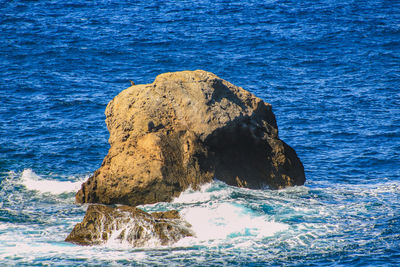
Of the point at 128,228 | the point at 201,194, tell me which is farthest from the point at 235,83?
the point at 128,228

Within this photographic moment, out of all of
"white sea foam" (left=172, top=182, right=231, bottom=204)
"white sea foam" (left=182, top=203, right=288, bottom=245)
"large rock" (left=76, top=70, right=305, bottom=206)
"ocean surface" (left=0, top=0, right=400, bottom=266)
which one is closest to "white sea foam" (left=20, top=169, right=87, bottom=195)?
"ocean surface" (left=0, top=0, right=400, bottom=266)

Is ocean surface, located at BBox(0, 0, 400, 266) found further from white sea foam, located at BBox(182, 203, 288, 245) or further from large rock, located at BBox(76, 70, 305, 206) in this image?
large rock, located at BBox(76, 70, 305, 206)

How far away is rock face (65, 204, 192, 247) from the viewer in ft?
52.2

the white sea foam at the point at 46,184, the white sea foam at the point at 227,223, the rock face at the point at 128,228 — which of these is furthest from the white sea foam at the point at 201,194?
the white sea foam at the point at 46,184

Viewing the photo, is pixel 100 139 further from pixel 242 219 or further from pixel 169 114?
pixel 242 219

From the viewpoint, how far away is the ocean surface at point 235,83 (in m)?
15.9

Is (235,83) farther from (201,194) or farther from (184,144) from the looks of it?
(201,194)

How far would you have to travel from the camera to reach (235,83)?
3356 cm

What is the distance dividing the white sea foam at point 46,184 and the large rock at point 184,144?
1544 millimetres

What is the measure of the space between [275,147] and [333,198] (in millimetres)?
2551

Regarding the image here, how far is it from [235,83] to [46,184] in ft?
49.4

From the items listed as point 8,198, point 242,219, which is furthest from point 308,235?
point 8,198

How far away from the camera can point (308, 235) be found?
16422 mm

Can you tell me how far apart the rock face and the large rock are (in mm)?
1904
